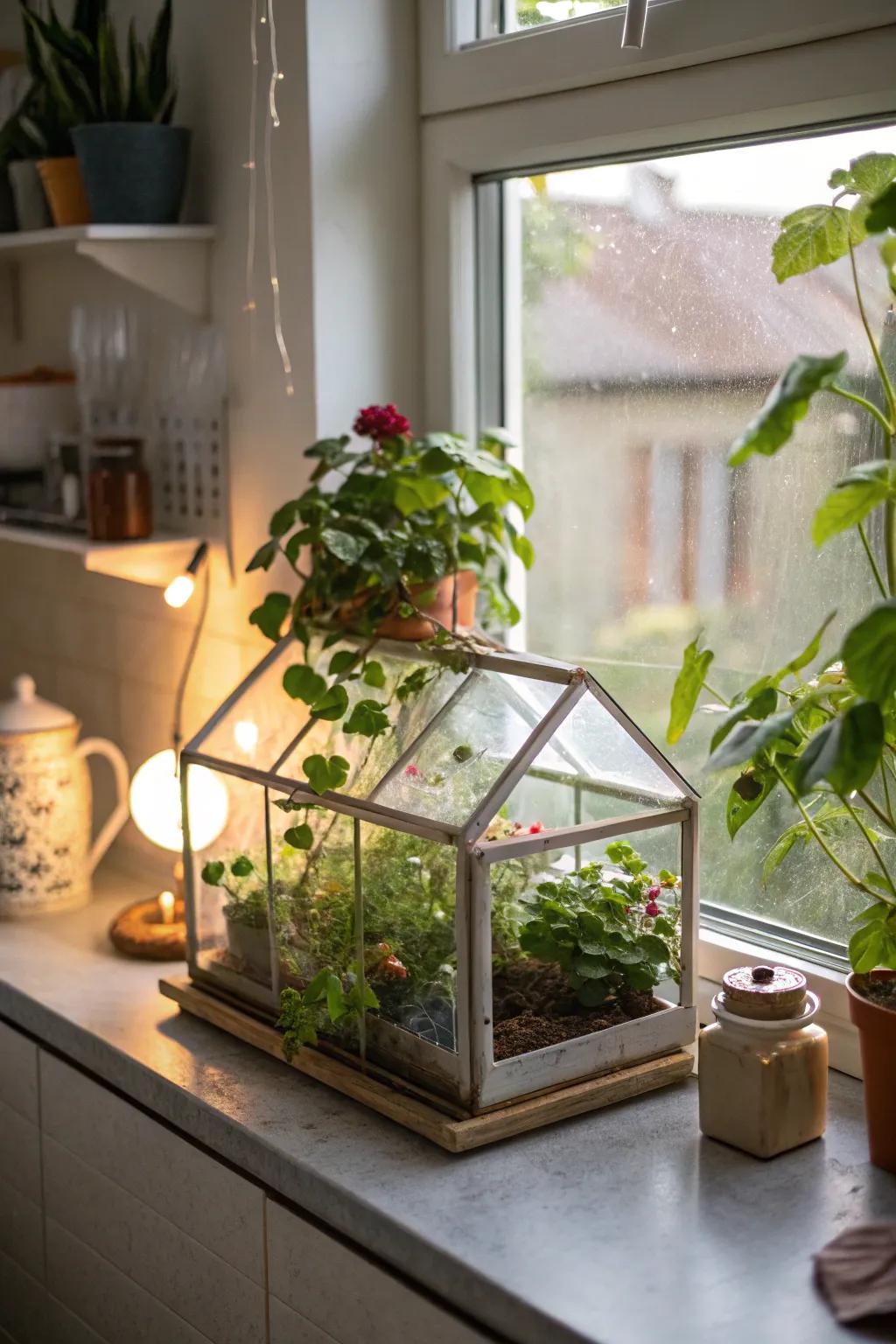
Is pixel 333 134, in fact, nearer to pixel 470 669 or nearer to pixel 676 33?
pixel 676 33

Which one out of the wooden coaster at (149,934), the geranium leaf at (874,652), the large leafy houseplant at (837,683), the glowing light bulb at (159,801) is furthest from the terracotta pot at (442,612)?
the geranium leaf at (874,652)

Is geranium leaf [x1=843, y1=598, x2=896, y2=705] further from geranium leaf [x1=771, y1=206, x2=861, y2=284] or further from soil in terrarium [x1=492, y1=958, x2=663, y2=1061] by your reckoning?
soil in terrarium [x1=492, y1=958, x2=663, y2=1061]

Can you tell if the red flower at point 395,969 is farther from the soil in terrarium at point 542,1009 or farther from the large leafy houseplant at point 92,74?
the large leafy houseplant at point 92,74

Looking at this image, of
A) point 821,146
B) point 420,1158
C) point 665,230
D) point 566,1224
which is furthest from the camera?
point 665,230

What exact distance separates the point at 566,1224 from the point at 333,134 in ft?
4.29

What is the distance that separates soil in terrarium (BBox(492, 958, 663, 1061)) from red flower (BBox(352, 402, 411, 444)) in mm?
625

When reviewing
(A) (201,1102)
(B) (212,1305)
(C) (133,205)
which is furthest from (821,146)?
(B) (212,1305)

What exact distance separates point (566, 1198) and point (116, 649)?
1386 millimetres

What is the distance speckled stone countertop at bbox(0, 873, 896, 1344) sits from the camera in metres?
1.16

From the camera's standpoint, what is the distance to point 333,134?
6.06 ft

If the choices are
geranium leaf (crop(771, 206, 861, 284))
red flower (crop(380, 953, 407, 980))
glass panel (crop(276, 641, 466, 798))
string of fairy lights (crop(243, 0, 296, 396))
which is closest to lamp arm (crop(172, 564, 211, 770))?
string of fairy lights (crop(243, 0, 296, 396))

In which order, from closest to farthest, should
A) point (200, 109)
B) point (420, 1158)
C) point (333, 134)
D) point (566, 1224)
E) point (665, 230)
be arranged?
1. point (566, 1224)
2. point (420, 1158)
3. point (665, 230)
4. point (333, 134)
5. point (200, 109)

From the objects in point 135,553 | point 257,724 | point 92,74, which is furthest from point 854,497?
point 92,74

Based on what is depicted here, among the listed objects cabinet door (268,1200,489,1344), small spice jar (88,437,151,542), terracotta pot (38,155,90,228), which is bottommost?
cabinet door (268,1200,489,1344)
